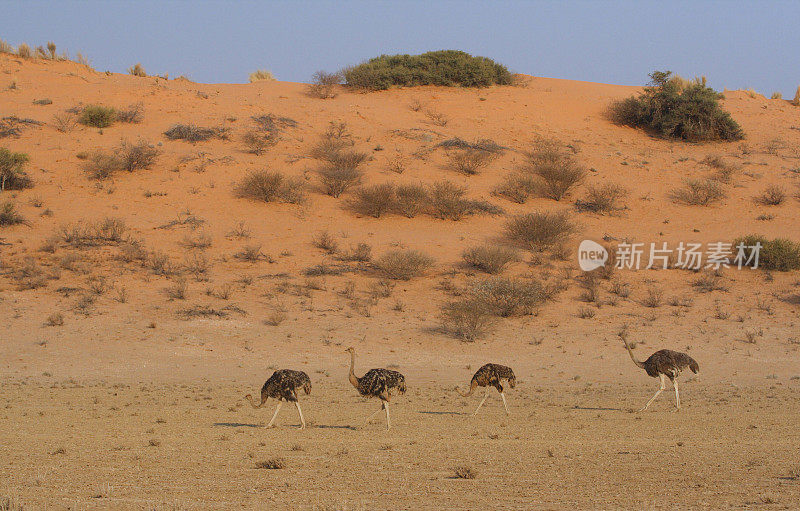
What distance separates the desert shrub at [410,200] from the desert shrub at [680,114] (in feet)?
53.8

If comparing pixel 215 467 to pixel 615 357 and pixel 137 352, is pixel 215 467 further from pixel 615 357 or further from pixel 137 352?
pixel 615 357

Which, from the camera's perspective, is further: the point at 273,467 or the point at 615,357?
the point at 615,357

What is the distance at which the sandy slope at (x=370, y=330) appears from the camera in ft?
24.0

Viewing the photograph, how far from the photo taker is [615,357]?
1658 centimetres

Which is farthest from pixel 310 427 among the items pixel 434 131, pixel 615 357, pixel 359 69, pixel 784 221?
pixel 359 69

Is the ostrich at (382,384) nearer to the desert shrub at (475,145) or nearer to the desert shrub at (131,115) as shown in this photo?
the desert shrub at (475,145)

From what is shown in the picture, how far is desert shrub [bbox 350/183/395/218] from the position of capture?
1059 inches

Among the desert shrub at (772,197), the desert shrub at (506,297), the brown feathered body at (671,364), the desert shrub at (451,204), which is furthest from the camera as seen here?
the desert shrub at (772,197)

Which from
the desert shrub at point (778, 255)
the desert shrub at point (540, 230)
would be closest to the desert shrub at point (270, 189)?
the desert shrub at point (540, 230)

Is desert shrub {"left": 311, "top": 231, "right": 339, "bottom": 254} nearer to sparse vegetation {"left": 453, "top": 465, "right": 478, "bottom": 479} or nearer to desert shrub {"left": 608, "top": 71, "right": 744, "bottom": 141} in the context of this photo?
sparse vegetation {"left": 453, "top": 465, "right": 478, "bottom": 479}

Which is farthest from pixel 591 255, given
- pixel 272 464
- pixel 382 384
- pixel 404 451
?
pixel 272 464

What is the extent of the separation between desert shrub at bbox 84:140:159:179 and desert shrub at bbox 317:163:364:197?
7.42 m

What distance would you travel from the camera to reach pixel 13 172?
25.9 meters

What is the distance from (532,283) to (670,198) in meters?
12.2
